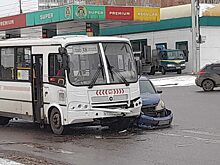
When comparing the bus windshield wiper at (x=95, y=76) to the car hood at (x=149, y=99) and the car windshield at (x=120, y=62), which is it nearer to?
the car windshield at (x=120, y=62)

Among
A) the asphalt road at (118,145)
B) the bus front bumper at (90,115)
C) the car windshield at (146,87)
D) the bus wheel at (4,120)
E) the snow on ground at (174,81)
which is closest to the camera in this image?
the asphalt road at (118,145)

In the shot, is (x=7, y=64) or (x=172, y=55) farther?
(x=172, y=55)

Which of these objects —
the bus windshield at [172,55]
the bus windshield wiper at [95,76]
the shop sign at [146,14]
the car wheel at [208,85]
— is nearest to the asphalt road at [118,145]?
the bus windshield wiper at [95,76]

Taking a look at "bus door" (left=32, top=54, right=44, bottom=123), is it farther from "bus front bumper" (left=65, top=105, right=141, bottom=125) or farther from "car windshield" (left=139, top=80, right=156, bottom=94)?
"car windshield" (left=139, top=80, right=156, bottom=94)

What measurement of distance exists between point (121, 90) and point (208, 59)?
3879cm

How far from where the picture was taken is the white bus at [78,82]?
1377 centimetres

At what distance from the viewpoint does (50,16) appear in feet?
149

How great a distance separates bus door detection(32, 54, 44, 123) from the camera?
14.8 meters

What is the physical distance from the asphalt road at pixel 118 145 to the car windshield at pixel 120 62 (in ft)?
4.74

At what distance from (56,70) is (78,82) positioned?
30.9 inches

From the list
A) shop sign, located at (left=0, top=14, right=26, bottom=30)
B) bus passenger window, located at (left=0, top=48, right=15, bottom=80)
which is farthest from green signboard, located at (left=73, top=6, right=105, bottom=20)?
bus passenger window, located at (left=0, top=48, right=15, bottom=80)

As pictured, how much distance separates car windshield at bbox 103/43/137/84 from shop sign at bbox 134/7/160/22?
31.1 m

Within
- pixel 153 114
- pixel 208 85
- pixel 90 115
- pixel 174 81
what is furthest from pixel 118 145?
pixel 174 81

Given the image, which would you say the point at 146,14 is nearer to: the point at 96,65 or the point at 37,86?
the point at 37,86
